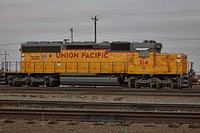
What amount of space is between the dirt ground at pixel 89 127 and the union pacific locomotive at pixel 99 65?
47.5 ft

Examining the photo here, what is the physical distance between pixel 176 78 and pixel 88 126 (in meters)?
15.5

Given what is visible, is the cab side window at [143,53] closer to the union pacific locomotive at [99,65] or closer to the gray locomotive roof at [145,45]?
the union pacific locomotive at [99,65]

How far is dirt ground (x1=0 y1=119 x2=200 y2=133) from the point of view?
8.80m

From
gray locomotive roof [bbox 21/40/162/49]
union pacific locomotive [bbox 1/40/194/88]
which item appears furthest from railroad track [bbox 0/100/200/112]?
gray locomotive roof [bbox 21/40/162/49]

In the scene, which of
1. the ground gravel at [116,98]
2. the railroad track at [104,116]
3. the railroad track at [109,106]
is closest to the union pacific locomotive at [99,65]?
the ground gravel at [116,98]

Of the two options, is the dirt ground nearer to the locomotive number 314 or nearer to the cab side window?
the locomotive number 314

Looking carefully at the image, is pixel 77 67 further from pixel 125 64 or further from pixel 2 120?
pixel 2 120

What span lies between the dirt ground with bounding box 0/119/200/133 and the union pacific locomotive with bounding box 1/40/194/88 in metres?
14.5

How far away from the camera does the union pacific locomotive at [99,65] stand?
2450 cm

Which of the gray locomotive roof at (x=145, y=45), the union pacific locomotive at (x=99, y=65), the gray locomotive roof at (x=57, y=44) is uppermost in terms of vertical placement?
the gray locomotive roof at (x=57, y=44)

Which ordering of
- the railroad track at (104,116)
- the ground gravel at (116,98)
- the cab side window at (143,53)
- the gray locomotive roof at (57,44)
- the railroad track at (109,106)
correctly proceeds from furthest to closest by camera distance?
the gray locomotive roof at (57,44), the cab side window at (143,53), the ground gravel at (116,98), the railroad track at (109,106), the railroad track at (104,116)

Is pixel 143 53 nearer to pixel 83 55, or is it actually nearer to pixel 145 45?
pixel 145 45

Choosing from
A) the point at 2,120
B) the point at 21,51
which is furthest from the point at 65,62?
the point at 2,120

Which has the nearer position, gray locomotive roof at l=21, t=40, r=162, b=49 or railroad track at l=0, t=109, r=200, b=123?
railroad track at l=0, t=109, r=200, b=123
